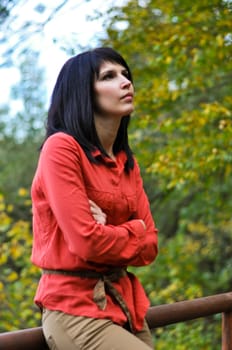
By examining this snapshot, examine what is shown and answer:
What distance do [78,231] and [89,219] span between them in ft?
0.19

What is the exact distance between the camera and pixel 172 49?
5.21 m

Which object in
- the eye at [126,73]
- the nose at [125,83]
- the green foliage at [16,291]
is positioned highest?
the nose at [125,83]

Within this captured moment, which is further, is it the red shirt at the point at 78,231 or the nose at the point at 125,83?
the nose at the point at 125,83

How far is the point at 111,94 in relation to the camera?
87.8 inches

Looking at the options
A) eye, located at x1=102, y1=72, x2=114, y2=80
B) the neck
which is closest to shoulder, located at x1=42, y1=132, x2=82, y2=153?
the neck

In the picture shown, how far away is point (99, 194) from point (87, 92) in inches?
13.8

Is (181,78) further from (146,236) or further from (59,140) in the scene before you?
(59,140)

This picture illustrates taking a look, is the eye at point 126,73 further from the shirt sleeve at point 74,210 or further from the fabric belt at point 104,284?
the fabric belt at point 104,284

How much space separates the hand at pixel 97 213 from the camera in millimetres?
2023

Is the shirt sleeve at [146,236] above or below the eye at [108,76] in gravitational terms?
below

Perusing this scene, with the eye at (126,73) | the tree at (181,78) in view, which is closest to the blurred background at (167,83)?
the tree at (181,78)

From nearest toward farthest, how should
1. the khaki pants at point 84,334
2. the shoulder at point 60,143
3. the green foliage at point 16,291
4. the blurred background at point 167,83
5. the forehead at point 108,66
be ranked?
the khaki pants at point 84,334, the shoulder at point 60,143, the forehead at point 108,66, the blurred background at point 167,83, the green foliage at point 16,291

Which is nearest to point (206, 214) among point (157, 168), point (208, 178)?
point (208, 178)

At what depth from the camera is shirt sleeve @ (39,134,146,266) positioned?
192 centimetres
